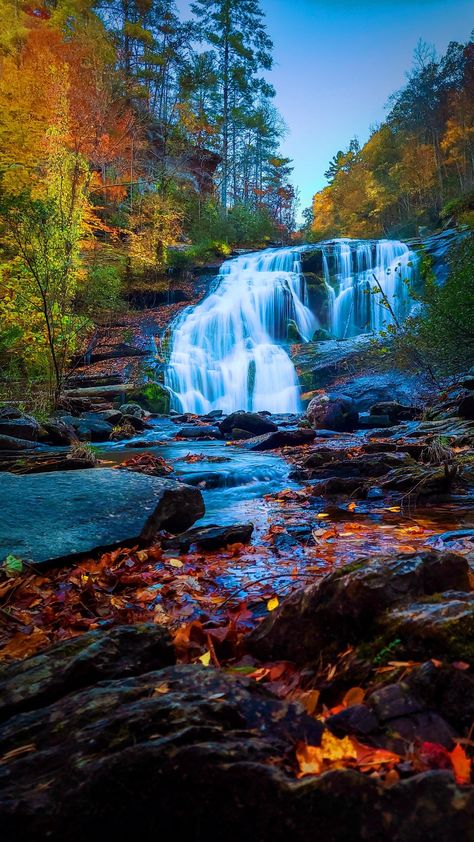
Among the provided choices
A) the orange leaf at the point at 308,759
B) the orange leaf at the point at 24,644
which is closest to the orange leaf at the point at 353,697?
the orange leaf at the point at 308,759

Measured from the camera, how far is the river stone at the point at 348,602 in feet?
5.27

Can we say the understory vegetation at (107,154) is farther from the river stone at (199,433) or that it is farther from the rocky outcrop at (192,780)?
the rocky outcrop at (192,780)

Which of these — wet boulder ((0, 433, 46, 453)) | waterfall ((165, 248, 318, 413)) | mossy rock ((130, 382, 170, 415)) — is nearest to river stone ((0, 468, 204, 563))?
wet boulder ((0, 433, 46, 453))

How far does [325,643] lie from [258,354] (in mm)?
17907

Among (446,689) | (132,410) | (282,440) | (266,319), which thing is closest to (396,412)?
(282,440)

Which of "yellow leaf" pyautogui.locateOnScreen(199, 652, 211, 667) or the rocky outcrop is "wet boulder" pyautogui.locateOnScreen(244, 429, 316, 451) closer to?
"yellow leaf" pyautogui.locateOnScreen(199, 652, 211, 667)

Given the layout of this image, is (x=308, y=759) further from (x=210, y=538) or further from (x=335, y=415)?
(x=335, y=415)

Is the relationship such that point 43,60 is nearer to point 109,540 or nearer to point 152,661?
point 109,540

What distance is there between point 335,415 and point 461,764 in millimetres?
10892

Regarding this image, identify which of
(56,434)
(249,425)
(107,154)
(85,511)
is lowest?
(249,425)

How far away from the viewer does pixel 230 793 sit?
2.80 feet

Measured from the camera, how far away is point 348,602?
5.36 feet

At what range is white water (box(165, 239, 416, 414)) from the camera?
57.7 ft

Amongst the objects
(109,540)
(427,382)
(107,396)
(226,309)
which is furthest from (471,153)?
(109,540)
